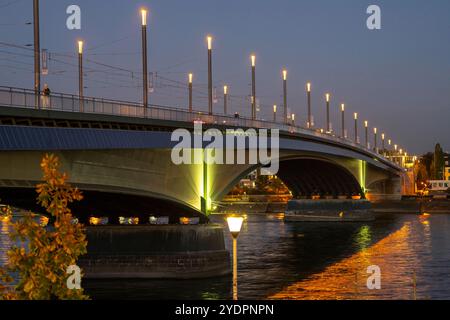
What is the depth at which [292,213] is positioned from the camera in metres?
106

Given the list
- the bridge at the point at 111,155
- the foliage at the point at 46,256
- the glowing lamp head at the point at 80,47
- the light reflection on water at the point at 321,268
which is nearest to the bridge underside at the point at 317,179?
the light reflection on water at the point at 321,268

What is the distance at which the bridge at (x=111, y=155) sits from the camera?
105ft

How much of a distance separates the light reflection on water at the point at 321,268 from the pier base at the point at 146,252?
1.20 meters

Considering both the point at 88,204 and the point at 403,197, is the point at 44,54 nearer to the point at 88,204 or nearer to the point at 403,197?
the point at 88,204

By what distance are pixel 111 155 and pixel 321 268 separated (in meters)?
18.8

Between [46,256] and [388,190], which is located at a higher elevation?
[388,190]

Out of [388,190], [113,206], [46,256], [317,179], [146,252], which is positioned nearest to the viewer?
[46,256]

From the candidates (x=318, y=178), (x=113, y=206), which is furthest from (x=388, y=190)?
(x=113, y=206)

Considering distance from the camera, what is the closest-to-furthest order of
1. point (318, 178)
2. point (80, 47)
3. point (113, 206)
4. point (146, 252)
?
point (113, 206)
point (146, 252)
point (80, 47)
point (318, 178)

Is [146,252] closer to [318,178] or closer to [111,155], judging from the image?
[111,155]

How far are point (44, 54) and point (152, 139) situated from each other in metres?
7.03

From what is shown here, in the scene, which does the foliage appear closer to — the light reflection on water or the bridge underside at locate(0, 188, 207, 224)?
the light reflection on water

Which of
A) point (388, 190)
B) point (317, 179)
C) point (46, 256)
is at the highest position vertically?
point (317, 179)

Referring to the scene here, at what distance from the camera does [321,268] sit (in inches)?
2082
